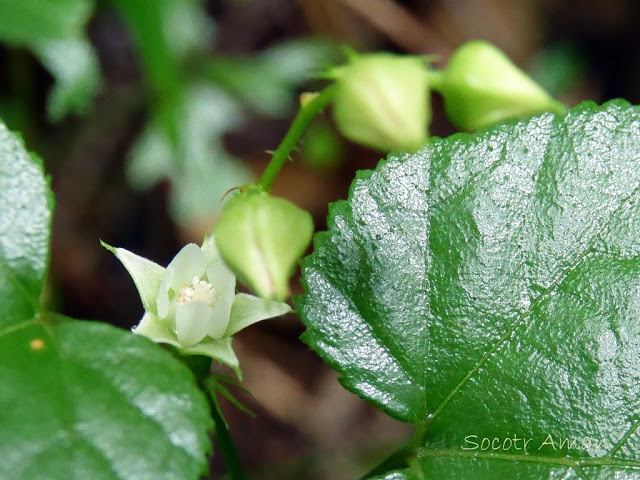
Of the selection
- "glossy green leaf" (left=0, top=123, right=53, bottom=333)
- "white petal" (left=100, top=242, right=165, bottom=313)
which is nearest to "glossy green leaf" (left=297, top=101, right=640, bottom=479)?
"white petal" (left=100, top=242, right=165, bottom=313)

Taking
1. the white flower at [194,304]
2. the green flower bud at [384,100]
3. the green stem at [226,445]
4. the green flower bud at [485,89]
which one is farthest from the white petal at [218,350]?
the green flower bud at [485,89]

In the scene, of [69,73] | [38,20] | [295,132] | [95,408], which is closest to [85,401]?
[95,408]

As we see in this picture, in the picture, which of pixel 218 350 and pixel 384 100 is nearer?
pixel 384 100

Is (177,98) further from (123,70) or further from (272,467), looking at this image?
(272,467)

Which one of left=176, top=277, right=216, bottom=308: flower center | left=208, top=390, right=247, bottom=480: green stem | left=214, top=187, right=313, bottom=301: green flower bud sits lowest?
left=208, top=390, right=247, bottom=480: green stem

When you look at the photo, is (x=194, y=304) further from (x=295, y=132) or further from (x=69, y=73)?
(x=69, y=73)

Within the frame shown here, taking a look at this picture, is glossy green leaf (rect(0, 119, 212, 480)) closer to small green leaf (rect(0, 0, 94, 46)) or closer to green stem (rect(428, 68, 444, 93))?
green stem (rect(428, 68, 444, 93))
